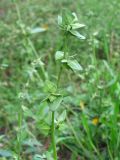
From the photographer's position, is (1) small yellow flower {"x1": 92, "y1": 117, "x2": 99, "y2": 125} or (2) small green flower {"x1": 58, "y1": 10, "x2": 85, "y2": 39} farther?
(1) small yellow flower {"x1": 92, "y1": 117, "x2": 99, "y2": 125}

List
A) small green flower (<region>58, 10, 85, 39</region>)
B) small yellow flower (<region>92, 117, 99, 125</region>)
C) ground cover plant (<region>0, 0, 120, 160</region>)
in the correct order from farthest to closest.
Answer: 1. small yellow flower (<region>92, 117, 99, 125</region>)
2. ground cover plant (<region>0, 0, 120, 160</region>)
3. small green flower (<region>58, 10, 85, 39</region>)

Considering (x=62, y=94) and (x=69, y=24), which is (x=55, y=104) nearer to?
(x=62, y=94)

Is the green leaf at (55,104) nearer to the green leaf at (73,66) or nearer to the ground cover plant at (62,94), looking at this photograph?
the ground cover plant at (62,94)

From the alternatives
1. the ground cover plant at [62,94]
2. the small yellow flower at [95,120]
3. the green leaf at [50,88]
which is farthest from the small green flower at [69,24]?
the small yellow flower at [95,120]

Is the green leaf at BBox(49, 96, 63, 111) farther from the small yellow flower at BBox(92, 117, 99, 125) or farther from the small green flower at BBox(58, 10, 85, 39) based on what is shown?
the small yellow flower at BBox(92, 117, 99, 125)

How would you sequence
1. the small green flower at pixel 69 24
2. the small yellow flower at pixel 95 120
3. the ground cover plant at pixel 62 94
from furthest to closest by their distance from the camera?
1. the small yellow flower at pixel 95 120
2. the ground cover plant at pixel 62 94
3. the small green flower at pixel 69 24

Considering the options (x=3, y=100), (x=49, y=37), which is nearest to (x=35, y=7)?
(x=49, y=37)

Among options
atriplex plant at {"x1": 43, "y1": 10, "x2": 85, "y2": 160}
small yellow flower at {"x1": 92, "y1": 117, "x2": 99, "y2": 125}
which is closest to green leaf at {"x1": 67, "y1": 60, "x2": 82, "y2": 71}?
atriplex plant at {"x1": 43, "y1": 10, "x2": 85, "y2": 160}

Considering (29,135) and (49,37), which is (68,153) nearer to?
(29,135)
